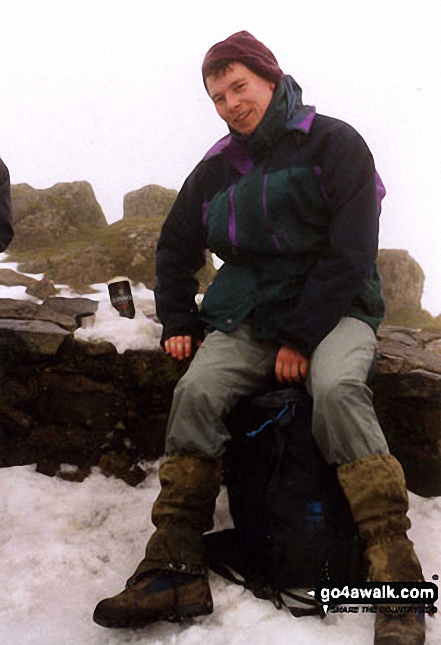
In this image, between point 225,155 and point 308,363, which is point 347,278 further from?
point 225,155

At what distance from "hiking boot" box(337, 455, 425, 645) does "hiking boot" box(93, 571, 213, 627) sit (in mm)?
647

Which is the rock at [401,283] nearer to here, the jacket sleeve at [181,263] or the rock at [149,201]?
the rock at [149,201]

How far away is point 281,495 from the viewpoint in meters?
2.17

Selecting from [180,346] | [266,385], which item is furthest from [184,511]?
[180,346]

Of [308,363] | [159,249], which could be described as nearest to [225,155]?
[159,249]

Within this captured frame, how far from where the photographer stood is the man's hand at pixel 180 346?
9.46 feet

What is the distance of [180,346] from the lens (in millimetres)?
2885

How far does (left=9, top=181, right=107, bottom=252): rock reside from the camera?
1099 cm

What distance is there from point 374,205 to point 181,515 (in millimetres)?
1616

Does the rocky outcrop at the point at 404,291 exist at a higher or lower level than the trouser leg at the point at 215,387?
lower


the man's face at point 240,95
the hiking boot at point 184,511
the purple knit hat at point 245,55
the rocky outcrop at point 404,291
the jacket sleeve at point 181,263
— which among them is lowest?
the rocky outcrop at point 404,291

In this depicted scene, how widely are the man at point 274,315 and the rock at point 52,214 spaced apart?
29.3 feet

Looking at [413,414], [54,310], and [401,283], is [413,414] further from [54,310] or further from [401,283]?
[401,283]

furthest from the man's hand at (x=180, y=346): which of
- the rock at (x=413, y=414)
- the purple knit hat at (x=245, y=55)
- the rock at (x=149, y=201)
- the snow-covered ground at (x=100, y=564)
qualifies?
the rock at (x=149, y=201)
